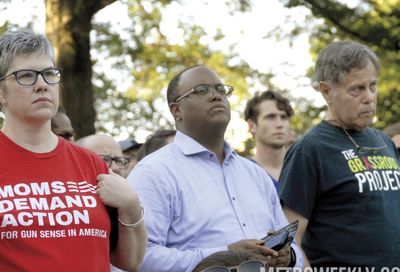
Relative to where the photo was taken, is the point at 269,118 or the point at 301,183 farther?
the point at 269,118

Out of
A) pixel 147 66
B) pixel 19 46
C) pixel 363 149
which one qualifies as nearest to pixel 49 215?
pixel 19 46

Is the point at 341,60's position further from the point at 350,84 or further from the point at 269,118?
the point at 269,118

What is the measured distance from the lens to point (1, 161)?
377 centimetres

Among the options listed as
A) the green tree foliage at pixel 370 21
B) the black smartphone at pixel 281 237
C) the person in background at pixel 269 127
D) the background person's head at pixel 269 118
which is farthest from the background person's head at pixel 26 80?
the green tree foliage at pixel 370 21

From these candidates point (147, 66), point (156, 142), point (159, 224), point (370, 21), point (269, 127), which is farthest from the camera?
point (147, 66)

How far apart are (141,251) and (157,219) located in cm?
80

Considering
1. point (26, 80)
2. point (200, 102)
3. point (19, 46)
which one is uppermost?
point (19, 46)

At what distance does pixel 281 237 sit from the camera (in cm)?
462

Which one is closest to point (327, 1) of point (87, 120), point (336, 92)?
point (87, 120)

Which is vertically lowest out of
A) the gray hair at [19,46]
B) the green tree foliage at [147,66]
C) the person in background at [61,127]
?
the green tree foliage at [147,66]

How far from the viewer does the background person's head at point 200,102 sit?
17.0ft

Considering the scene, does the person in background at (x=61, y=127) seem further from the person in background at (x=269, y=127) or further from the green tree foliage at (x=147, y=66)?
the green tree foliage at (x=147, y=66)

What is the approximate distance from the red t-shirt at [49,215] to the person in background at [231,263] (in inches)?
16.9

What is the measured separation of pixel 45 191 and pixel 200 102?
1693 millimetres
